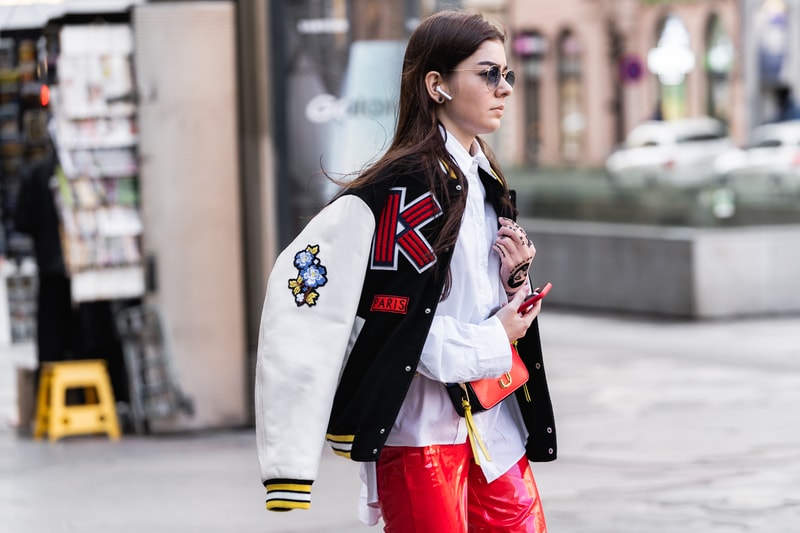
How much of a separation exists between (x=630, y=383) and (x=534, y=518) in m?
6.66

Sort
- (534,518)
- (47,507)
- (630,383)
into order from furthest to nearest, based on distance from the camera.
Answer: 1. (630,383)
2. (47,507)
3. (534,518)

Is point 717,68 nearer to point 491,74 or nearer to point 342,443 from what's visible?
point 491,74

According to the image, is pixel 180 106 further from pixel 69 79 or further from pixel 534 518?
pixel 534 518

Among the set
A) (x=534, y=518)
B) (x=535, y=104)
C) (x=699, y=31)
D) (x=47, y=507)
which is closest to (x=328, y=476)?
(x=47, y=507)

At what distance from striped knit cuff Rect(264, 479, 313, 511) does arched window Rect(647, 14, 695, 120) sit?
140ft

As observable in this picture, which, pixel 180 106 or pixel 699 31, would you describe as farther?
pixel 699 31

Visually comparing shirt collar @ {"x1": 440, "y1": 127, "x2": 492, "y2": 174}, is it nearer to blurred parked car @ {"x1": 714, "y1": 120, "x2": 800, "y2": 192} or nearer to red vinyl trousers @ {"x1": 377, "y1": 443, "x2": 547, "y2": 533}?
red vinyl trousers @ {"x1": 377, "y1": 443, "x2": 547, "y2": 533}

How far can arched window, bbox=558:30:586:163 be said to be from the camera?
161 feet

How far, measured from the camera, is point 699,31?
4434 centimetres

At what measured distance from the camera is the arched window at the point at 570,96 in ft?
161

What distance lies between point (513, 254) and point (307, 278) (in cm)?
46

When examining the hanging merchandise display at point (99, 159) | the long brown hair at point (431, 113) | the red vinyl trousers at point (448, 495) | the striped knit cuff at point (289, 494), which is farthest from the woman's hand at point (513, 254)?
the hanging merchandise display at point (99, 159)

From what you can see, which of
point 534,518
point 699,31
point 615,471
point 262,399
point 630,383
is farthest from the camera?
point 699,31

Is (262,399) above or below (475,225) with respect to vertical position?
below
